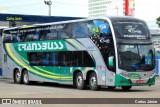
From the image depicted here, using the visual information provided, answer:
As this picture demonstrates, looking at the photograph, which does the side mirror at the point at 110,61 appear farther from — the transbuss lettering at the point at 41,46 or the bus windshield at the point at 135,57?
the transbuss lettering at the point at 41,46

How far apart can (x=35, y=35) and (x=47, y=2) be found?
34822 mm

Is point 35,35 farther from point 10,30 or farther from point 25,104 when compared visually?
point 25,104

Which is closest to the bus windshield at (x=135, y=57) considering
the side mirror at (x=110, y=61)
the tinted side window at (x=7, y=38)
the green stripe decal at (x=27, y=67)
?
the side mirror at (x=110, y=61)

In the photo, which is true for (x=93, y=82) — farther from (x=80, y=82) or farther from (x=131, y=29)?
(x=131, y=29)

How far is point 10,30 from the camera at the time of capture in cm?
2998

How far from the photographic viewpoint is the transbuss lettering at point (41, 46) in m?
25.1

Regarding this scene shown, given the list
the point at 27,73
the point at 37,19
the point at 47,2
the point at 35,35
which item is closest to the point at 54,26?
the point at 35,35

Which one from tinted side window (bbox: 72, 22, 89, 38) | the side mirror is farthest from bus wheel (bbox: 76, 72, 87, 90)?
the side mirror

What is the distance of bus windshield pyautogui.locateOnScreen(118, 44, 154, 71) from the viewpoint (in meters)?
21.4

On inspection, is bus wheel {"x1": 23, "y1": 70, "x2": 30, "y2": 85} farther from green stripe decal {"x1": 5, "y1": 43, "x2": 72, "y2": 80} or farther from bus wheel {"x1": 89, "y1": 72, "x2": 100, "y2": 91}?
bus wheel {"x1": 89, "y1": 72, "x2": 100, "y2": 91}

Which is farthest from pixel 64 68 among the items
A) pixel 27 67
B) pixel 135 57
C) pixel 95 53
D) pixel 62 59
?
pixel 135 57

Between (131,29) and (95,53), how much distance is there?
2.12m

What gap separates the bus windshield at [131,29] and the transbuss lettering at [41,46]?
169 inches

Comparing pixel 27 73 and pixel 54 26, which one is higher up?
pixel 54 26
